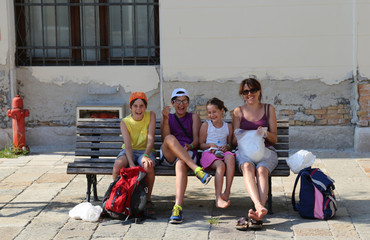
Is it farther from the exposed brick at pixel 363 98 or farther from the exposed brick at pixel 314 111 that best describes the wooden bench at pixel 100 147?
the exposed brick at pixel 363 98

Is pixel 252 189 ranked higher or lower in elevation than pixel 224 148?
lower

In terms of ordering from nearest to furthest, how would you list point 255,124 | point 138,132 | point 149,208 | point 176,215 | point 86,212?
point 176,215, point 86,212, point 149,208, point 255,124, point 138,132

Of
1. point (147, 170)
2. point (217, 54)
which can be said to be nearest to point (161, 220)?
point (147, 170)

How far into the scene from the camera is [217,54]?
835 cm

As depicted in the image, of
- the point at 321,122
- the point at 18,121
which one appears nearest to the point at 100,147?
the point at 18,121

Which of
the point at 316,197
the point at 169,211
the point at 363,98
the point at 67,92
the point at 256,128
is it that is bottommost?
the point at 169,211

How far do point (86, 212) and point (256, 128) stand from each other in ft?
5.80

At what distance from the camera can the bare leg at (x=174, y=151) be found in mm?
5418

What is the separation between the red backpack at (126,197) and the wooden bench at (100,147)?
30 centimetres

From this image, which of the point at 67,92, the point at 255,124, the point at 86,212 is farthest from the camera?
the point at 67,92

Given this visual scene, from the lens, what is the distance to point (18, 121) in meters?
8.44

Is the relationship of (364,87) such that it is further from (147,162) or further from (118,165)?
(118,165)

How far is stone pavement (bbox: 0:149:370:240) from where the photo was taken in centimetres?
489

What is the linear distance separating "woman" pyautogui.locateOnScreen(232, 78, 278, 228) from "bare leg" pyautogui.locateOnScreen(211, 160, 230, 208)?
18 cm
